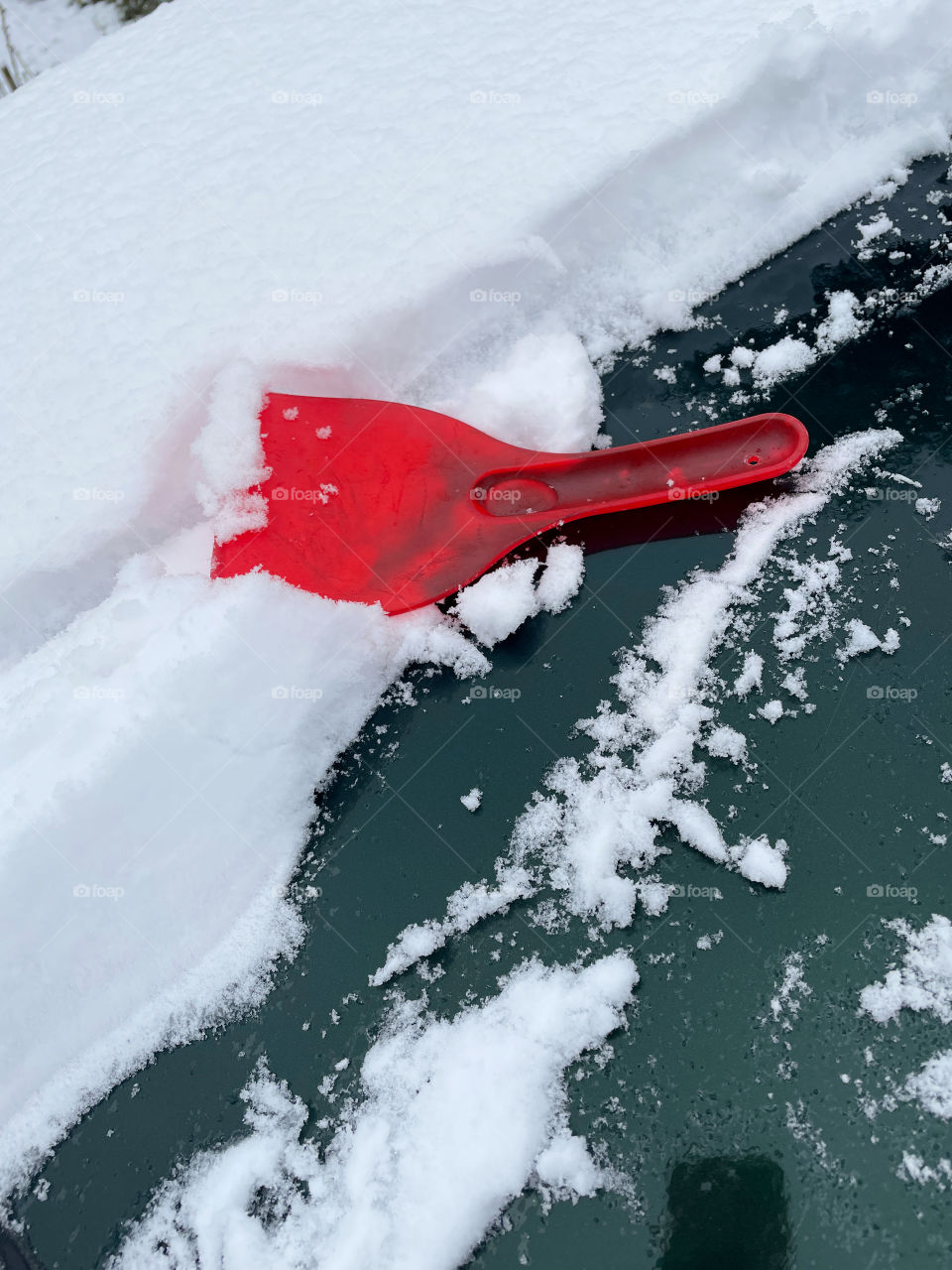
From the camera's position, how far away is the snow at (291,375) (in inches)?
72.7

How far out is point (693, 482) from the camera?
219 centimetres

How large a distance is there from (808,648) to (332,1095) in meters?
1.41

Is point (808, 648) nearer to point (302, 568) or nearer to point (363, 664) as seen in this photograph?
point (363, 664)

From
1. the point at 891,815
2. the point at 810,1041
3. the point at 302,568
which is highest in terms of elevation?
the point at 302,568

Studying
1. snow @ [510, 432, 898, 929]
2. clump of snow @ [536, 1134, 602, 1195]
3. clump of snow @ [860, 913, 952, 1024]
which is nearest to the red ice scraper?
snow @ [510, 432, 898, 929]

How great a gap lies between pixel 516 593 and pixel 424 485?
1.26 ft

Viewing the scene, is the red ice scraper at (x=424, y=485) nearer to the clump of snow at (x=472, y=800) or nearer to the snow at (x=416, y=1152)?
the clump of snow at (x=472, y=800)

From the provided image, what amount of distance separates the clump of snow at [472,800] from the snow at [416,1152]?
36cm

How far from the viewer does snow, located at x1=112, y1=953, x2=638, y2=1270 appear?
5.31ft

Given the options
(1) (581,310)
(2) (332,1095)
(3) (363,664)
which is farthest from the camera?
(1) (581,310)

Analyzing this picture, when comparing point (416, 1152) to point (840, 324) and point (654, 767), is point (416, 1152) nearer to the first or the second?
point (654, 767)

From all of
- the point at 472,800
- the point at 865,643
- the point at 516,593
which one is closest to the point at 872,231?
the point at 865,643

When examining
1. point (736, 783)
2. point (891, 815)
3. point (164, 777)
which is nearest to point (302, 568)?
point (164, 777)

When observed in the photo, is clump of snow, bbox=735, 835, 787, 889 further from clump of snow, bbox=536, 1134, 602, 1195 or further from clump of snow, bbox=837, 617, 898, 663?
clump of snow, bbox=536, 1134, 602, 1195
